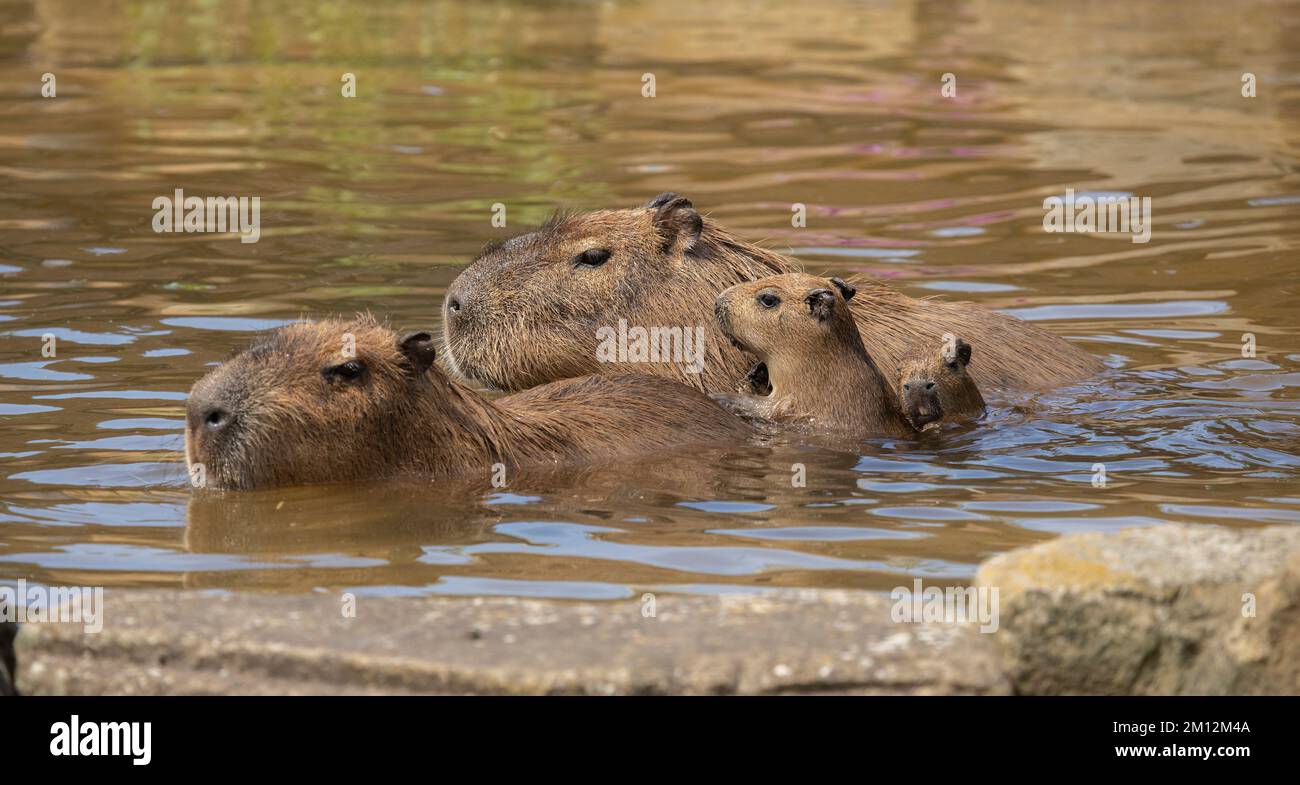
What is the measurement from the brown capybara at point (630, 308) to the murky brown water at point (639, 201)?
0.48 m

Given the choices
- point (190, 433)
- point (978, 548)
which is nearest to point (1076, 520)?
point (978, 548)

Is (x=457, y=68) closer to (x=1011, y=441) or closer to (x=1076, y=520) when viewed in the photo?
(x=1011, y=441)

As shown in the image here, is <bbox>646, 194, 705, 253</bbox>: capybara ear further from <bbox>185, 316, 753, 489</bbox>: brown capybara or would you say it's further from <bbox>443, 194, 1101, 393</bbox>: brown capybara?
<bbox>185, 316, 753, 489</bbox>: brown capybara

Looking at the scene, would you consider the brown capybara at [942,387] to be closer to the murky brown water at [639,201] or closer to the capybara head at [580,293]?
the murky brown water at [639,201]

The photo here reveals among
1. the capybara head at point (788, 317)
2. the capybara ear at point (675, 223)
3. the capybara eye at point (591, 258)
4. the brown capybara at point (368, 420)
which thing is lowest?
the brown capybara at point (368, 420)

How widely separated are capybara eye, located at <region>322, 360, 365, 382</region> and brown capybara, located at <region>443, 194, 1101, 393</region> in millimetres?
1423

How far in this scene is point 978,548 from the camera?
620 centimetres

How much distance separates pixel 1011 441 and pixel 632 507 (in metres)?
1.83

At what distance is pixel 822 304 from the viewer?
785cm

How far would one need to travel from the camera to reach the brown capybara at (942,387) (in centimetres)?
787

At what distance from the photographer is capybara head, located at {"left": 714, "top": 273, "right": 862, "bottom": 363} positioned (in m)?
7.86

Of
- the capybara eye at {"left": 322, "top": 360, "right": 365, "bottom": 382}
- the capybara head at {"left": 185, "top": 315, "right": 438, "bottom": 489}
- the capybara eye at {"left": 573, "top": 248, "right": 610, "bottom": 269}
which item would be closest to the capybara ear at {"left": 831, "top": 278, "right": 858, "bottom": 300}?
the capybara eye at {"left": 573, "top": 248, "right": 610, "bottom": 269}

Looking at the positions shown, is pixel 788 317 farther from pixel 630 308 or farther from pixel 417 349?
pixel 417 349

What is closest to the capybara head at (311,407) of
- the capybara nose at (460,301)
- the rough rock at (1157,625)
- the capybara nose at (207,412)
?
the capybara nose at (207,412)
